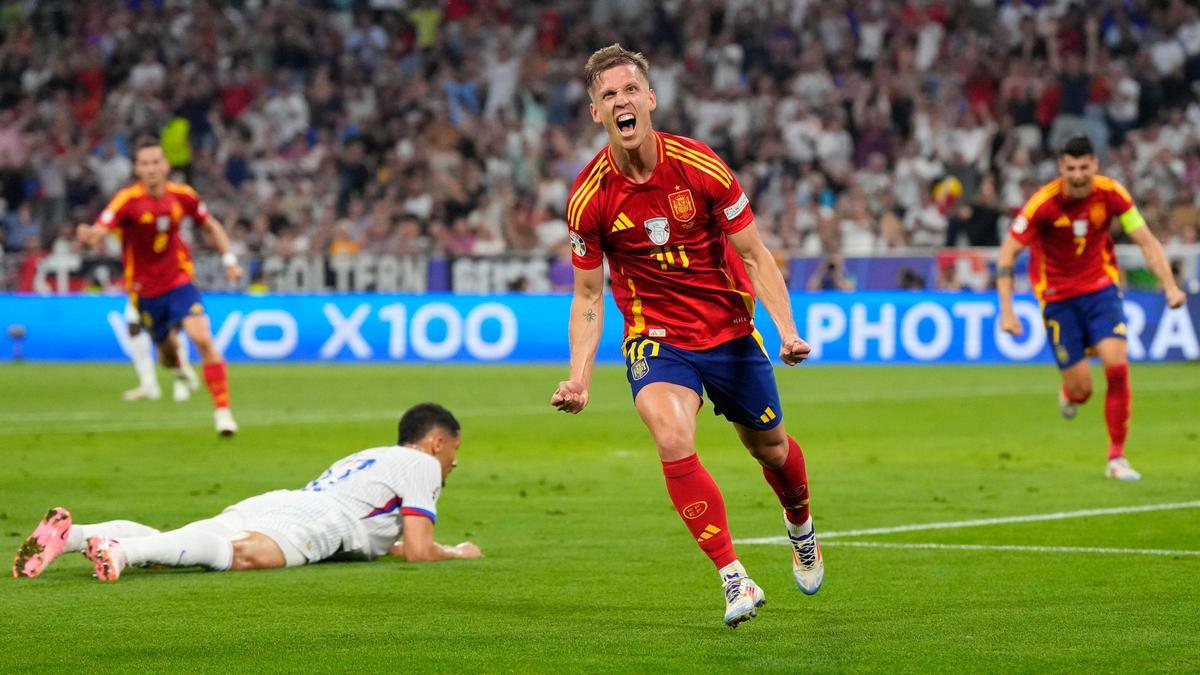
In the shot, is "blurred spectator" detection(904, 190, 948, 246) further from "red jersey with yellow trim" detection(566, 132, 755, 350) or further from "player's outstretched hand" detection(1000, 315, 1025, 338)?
"red jersey with yellow trim" detection(566, 132, 755, 350)

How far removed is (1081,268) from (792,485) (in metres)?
6.56

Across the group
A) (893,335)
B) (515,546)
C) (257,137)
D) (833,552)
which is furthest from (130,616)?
(257,137)

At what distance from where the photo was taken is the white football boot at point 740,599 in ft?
23.3

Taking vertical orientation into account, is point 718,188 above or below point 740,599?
above

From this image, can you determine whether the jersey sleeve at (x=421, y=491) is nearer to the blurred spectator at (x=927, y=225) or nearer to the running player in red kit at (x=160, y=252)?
the running player in red kit at (x=160, y=252)

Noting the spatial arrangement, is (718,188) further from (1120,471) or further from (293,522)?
(1120,471)

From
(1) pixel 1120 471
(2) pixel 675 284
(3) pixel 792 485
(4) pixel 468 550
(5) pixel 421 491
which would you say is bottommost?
(1) pixel 1120 471

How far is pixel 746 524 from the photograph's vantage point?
1105 cm

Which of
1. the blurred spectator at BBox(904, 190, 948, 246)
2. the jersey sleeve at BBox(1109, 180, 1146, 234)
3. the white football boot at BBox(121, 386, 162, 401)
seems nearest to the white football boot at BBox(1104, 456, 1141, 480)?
the jersey sleeve at BBox(1109, 180, 1146, 234)

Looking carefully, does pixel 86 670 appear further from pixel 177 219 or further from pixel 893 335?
pixel 893 335

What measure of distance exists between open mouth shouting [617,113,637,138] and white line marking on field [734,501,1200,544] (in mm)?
3289

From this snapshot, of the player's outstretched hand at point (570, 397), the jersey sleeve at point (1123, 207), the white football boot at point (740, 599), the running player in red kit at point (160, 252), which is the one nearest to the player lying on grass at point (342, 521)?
the player's outstretched hand at point (570, 397)

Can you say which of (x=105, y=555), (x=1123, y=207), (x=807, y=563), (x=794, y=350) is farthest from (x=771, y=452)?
(x=1123, y=207)

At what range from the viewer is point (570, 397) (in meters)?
7.29
